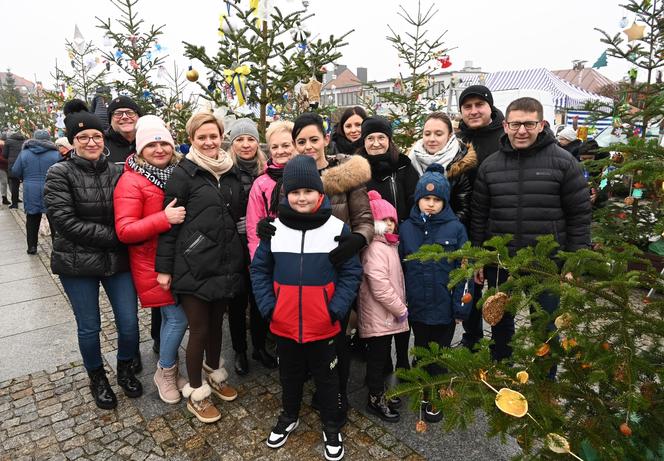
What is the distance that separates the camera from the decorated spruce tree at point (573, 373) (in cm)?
147

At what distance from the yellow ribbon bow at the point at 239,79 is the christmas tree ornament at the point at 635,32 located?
18.3 feet

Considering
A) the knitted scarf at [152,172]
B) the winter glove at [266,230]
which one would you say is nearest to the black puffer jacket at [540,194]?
the winter glove at [266,230]

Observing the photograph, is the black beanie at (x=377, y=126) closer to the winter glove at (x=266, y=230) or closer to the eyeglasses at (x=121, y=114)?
the winter glove at (x=266, y=230)

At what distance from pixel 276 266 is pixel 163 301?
3.35 feet

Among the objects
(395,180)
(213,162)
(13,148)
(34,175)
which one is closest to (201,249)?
(213,162)

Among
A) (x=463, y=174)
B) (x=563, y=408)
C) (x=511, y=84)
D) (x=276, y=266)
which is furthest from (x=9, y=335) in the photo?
(x=511, y=84)

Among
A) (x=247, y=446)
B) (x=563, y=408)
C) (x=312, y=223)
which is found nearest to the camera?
(x=563, y=408)

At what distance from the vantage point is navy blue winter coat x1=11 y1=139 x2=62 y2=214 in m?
7.92

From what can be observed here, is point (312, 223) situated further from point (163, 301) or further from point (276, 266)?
point (163, 301)

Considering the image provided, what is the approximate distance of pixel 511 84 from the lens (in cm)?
2017

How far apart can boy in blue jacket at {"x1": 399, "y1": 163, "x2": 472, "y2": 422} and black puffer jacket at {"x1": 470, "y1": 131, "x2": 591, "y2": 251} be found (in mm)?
473

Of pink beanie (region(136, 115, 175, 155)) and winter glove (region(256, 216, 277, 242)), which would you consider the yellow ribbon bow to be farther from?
winter glove (region(256, 216, 277, 242))

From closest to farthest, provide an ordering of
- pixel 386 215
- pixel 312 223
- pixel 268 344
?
pixel 312 223
pixel 386 215
pixel 268 344

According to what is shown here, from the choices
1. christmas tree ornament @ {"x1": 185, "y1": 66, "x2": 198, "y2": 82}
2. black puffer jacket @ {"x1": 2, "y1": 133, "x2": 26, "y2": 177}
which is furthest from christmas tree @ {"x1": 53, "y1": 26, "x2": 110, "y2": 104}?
christmas tree ornament @ {"x1": 185, "y1": 66, "x2": 198, "y2": 82}
